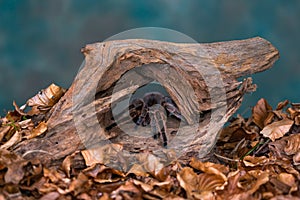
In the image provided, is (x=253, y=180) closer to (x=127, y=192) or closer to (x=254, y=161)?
(x=254, y=161)

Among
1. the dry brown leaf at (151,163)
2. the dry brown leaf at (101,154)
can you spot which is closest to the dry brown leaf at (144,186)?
the dry brown leaf at (151,163)

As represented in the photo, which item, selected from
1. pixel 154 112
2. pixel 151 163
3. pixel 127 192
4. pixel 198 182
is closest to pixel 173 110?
pixel 154 112

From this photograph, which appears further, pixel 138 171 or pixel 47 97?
pixel 47 97

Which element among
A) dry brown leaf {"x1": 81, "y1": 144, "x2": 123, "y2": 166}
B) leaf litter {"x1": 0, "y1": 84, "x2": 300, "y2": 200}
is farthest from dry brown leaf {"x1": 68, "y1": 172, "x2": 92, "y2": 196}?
dry brown leaf {"x1": 81, "y1": 144, "x2": 123, "y2": 166}

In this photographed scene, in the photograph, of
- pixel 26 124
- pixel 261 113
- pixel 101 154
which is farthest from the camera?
pixel 261 113


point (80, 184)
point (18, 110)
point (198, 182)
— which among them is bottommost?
point (198, 182)

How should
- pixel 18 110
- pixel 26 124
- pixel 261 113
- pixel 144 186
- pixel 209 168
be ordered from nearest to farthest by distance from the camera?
pixel 144 186 < pixel 209 168 < pixel 26 124 < pixel 18 110 < pixel 261 113

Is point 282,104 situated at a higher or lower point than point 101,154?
lower
